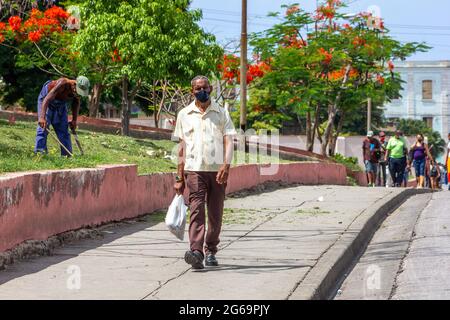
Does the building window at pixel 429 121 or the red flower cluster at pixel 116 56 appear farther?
the building window at pixel 429 121

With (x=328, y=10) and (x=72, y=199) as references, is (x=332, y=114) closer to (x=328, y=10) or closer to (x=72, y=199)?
(x=328, y=10)

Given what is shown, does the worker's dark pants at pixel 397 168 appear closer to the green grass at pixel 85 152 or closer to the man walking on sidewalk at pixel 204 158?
the green grass at pixel 85 152

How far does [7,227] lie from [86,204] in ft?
7.77

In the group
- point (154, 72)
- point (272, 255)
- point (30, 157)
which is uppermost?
point (154, 72)

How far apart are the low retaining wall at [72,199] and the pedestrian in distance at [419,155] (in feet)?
38.9

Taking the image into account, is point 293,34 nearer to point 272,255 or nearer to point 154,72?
point 154,72

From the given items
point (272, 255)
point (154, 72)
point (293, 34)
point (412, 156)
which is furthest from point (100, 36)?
point (272, 255)

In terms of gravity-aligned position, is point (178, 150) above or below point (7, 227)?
above

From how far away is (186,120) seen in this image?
29.3ft

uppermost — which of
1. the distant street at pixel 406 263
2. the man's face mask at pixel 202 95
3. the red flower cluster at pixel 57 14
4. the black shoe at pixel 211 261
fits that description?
the red flower cluster at pixel 57 14

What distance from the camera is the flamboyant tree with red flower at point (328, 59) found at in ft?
109

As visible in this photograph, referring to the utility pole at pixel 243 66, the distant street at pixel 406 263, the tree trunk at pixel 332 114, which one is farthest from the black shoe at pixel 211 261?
the tree trunk at pixel 332 114

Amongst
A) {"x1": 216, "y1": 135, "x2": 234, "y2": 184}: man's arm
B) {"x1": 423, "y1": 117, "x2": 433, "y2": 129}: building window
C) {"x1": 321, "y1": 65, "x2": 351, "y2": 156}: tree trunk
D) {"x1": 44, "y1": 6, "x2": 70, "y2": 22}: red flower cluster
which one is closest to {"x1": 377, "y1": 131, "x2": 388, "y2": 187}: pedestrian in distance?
{"x1": 321, "y1": 65, "x2": 351, "y2": 156}: tree trunk
